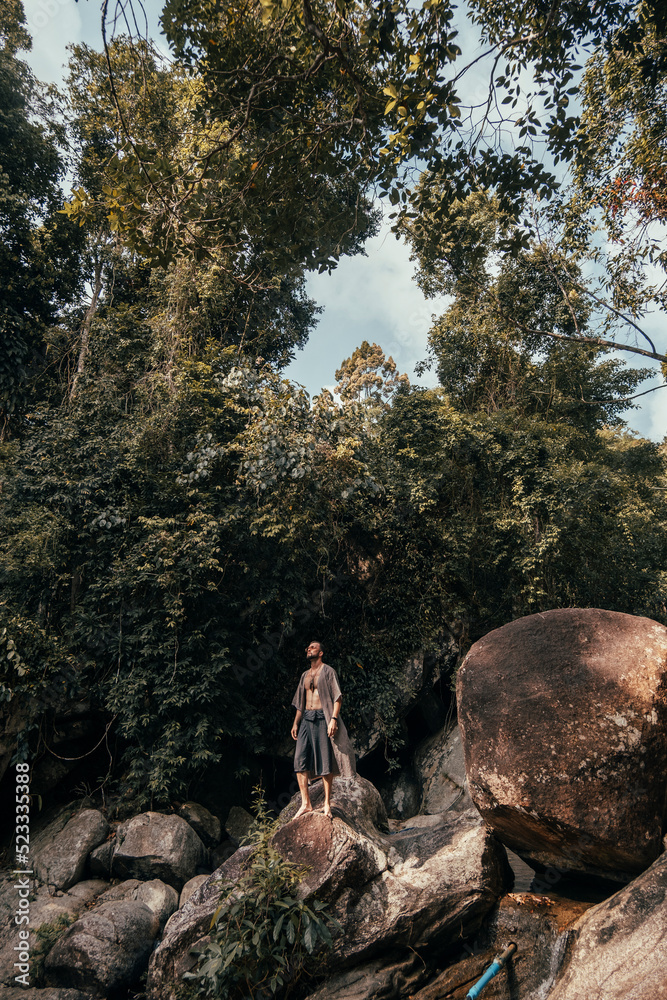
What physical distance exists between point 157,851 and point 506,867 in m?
4.37

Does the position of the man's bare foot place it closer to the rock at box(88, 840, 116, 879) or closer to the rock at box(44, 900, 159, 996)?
the rock at box(44, 900, 159, 996)

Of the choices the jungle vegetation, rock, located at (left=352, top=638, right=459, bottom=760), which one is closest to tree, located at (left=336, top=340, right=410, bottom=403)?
the jungle vegetation

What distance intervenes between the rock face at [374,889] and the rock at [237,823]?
2681mm

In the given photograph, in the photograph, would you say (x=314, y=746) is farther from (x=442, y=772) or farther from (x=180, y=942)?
(x=442, y=772)

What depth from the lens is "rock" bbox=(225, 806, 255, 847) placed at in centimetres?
840

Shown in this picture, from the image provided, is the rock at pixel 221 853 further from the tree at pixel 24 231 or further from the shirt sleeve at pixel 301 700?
the tree at pixel 24 231

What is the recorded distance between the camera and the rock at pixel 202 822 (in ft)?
26.2

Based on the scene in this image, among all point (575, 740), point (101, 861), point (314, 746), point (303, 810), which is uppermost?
point (575, 740)

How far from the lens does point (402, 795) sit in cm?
977

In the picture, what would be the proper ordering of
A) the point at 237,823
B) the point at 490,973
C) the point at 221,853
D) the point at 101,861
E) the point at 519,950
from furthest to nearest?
the point at 237,823, the point at 221,853, the point at 101,861, the point at 519,950, the point at 490,973

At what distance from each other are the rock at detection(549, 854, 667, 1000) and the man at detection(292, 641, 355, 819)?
2519 millimetres

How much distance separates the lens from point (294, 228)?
5465 millimetres

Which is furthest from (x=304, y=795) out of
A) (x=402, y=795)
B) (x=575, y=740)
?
(x=402, y=795)

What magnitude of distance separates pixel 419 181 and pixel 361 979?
7.39 m
